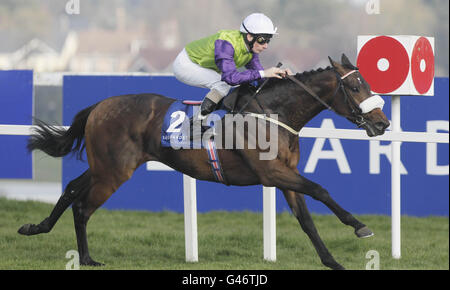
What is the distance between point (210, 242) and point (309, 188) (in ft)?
6.37

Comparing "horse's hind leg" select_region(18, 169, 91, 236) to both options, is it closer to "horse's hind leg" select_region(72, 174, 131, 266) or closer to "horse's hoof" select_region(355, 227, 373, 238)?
"horse's hind leg" select_region(72, 174, 131, 266)

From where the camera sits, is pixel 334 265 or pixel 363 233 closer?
pixel 363 233

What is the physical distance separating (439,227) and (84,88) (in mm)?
3706

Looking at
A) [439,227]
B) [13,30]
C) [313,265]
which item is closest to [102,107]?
[313,265]

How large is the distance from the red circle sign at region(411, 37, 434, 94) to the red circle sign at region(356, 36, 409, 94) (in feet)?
0.23

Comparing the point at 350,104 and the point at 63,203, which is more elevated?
the point at 350,104

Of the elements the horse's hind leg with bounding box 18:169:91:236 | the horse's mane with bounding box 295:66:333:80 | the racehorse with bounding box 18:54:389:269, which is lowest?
the horse's hind leg with bounding box 18:169:91:236

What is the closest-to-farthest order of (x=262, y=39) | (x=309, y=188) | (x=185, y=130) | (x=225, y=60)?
(x=309, y=188) → (x=225, y=60) → (x=262, y=39) → (x=185, y=130)

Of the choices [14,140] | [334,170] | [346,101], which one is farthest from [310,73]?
[14,140]

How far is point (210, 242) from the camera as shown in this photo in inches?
260

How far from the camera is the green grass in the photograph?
5.63 metres

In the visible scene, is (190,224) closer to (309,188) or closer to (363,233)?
(309,188)

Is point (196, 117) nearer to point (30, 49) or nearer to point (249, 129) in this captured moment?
point (249, 129)

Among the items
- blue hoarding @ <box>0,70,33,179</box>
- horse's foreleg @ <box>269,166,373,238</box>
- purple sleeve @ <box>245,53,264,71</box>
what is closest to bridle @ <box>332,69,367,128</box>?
horse's foreleg @ <box>269,166,373,238</box>
